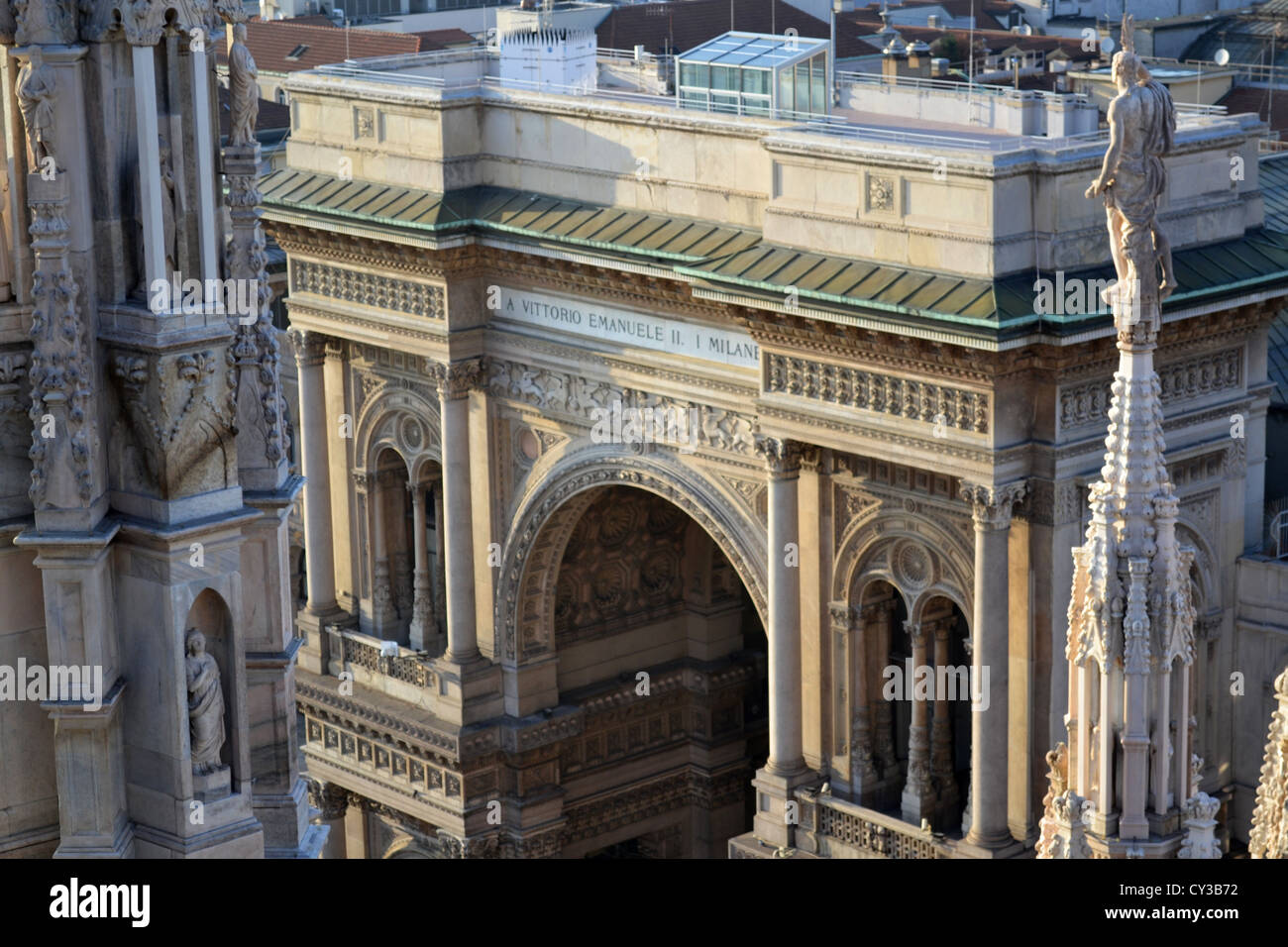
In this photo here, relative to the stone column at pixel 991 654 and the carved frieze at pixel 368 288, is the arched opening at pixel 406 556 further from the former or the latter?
the stone column at pixel 991 654

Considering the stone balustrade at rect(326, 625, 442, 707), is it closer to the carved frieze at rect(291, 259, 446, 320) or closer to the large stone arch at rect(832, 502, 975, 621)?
the carved frieze at rect(291, 259, 446, 320)

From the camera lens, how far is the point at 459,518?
2344 inches

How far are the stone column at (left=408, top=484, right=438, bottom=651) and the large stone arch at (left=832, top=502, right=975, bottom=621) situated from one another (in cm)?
1456

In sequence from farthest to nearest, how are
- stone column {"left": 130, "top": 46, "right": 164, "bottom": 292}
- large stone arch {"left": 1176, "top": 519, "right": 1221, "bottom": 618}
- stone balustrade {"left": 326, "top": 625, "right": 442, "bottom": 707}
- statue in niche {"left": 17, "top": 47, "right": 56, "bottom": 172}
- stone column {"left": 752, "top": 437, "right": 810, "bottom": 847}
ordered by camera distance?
stone balustrade {"left": 326, "top": 625, "right": 442, "bottom": 707} < stone column {"left": 752, "top": 437, "right": 810, "bottom": 847} < large stone arch {"left": 1176, "top": 519, "right": 1221, "bottom": 618} < stone column {"left": 130, "top": 46, "right": 164, "bottom": 292} < statue in niche {"left": 17, "top": 47, "right": 56, "bottom": 172}

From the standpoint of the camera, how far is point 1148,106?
76.8 feet

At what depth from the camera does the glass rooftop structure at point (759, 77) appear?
173ft

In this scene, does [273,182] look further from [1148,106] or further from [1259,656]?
[1148,106]

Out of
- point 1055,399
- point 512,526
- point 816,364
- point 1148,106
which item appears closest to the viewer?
point 1148,106

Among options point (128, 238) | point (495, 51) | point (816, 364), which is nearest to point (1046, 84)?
point (495, 51)

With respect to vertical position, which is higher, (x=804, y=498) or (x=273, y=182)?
(x=273, y=182)

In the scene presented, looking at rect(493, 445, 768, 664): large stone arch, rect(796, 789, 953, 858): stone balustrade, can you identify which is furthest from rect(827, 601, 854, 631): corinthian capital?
→ rect(796, 789, 953, 858): stone balustrade

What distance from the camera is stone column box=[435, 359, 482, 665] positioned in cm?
5859

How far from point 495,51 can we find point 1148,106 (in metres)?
44.5

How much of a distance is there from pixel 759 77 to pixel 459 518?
13.4 m
